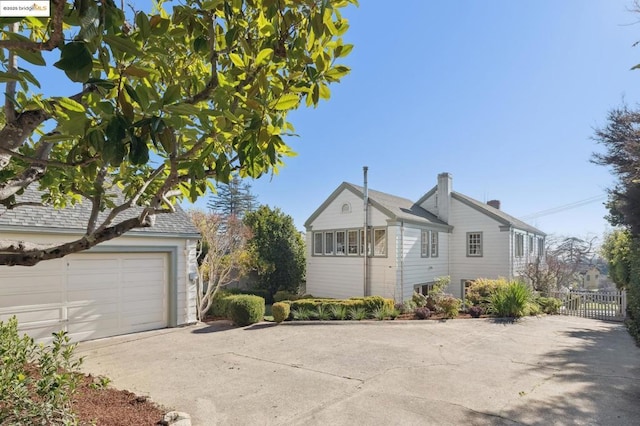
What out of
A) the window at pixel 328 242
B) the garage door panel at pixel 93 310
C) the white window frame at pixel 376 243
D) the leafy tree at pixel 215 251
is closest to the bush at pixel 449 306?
the white window frame at pixel 376 243

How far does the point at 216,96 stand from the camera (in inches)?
76.3

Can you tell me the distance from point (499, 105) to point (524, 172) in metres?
10.6

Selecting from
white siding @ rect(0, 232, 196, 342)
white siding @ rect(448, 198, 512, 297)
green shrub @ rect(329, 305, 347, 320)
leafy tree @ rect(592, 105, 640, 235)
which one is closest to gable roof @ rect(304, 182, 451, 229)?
white siding @ rect(448, 198, 512, 297)

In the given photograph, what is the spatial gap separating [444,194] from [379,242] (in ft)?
20.2

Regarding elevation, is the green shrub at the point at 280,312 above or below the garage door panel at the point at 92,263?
below

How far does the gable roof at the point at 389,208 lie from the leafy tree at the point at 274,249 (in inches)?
55.3

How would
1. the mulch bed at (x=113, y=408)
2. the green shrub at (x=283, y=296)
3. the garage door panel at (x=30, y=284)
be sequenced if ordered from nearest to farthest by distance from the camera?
the mulch bed at (x=113, y=408), the garage door panel at (x=30, y=284), the green shrub at (x=283, y=296)

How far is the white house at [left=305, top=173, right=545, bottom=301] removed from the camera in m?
17.1

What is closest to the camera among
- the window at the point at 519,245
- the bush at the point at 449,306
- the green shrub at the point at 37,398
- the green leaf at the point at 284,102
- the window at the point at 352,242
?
the green leaf at the point at 284,102

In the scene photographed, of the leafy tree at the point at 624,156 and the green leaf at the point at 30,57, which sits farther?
the leafy tree at the point at 624,156

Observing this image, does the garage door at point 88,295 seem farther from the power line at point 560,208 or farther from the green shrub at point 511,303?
the power line at point 560,208

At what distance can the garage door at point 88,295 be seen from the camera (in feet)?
27.4

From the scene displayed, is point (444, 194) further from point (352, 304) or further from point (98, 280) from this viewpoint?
point (98, 280)

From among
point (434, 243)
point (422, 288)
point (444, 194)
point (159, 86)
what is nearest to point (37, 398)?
A: point (159, 86)
